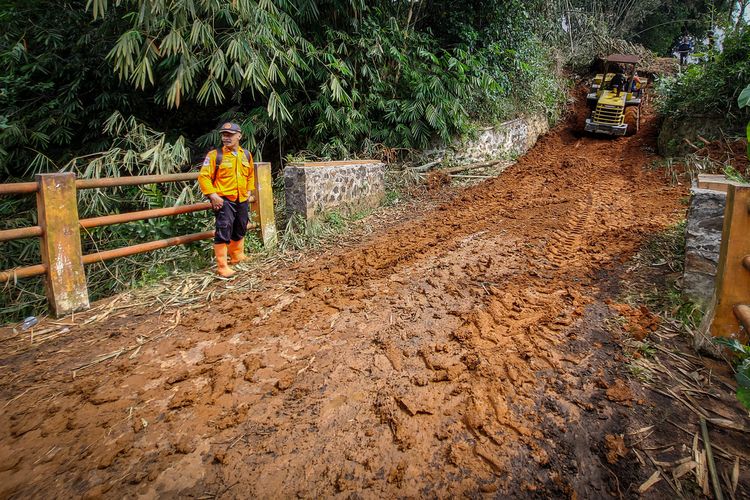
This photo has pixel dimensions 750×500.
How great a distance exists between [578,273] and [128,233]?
428cm

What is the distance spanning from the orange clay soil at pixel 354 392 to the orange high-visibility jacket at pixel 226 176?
0.86m

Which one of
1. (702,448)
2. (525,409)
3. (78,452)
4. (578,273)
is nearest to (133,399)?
(78,452)

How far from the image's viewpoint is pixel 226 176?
11.8 feet

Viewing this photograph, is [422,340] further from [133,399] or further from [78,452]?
[78,452]

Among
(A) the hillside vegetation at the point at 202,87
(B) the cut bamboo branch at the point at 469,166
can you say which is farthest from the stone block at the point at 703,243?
(B) the cut bamboo branch at the point at 469,166

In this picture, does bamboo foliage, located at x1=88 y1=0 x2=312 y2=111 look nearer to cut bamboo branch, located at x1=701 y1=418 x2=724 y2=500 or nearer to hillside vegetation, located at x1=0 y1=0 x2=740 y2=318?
hillside vegetation, located at x1=0 y1=0 x2=740 y2=318

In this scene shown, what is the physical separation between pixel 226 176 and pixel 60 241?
1.33 m

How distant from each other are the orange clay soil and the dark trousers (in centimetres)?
56

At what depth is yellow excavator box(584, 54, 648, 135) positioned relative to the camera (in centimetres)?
912

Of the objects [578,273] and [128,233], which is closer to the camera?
[578,273]

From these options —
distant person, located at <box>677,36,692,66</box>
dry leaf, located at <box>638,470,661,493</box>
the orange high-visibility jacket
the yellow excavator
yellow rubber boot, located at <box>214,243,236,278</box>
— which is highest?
distant person, located at <box>677,36,692,66</box>

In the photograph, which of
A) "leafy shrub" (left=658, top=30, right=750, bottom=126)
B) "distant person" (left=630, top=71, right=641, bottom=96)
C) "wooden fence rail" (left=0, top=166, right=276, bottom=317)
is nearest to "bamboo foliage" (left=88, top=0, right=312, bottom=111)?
"wooden fence rail" (left=0, top=166, right=276, bottom=317)

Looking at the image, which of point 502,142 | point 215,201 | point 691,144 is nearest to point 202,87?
point 215,201

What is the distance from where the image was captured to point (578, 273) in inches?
126
